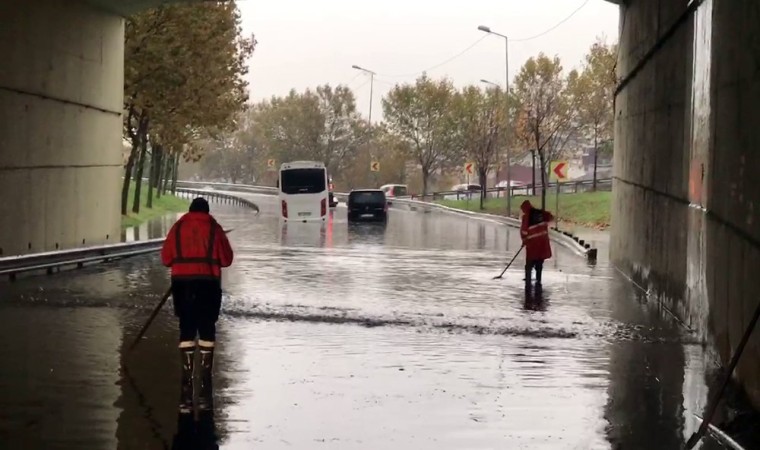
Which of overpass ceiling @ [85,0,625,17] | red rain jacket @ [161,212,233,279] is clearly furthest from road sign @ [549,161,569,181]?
red rain jacket @ [161,212,233,279]

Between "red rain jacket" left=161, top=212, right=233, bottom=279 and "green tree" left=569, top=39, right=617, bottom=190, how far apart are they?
5635cm

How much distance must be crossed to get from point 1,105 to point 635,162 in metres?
11.5

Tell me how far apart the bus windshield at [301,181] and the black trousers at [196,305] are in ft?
132

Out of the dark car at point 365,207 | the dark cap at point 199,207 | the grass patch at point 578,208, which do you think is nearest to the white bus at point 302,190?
the dark car at point 365,207

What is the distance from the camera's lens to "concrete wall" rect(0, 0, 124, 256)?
19.8m

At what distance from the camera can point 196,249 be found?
9.28 m

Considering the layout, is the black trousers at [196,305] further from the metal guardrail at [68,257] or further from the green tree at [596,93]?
the green tree at [596,93]

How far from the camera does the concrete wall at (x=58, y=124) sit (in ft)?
65.1

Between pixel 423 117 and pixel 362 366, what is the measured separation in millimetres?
76973

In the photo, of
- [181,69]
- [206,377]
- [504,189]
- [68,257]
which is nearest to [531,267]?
[68,257]

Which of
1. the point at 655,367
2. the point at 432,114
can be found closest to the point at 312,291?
the point at 655,367

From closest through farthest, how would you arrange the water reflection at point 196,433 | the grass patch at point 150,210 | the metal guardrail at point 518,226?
1. the water reflection at point 196,433
2. the metal guardrail at point 518,226
3. the grass patch at point 150,210

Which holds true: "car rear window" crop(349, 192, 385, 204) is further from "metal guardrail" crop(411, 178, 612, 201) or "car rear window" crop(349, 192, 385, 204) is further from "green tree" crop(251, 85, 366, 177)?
A: "green tree" crop(251, 85, 366, 177)

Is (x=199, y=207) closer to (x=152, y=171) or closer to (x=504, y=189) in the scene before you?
(x=152, y=171)
